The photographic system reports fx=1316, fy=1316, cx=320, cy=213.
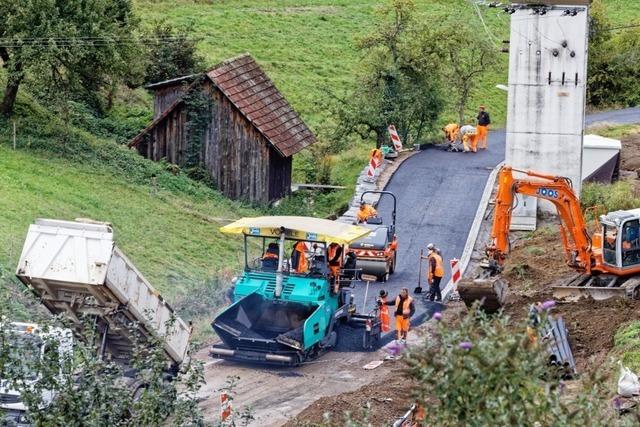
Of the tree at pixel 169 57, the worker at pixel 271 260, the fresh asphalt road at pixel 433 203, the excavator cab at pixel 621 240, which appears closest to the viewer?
the worker at pixel 271 260

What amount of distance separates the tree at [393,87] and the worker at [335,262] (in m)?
19.8

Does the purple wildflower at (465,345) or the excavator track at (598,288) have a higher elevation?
the purple wildflower at (465,345)

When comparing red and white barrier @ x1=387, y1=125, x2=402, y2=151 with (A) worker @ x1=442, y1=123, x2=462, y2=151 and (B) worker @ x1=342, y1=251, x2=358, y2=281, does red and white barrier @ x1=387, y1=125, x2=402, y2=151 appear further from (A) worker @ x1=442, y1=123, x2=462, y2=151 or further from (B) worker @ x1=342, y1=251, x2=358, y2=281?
(B) worker @ x1=342, y1=251, x2=358, y2=281

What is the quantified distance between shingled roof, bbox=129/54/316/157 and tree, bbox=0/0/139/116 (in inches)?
126

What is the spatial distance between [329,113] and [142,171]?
46.6ft

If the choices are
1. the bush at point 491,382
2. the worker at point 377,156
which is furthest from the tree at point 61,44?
the bush at point 491,382

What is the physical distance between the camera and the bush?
27.7 ft

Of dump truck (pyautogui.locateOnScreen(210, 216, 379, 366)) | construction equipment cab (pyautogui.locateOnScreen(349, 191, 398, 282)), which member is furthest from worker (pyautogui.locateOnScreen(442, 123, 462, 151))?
dump truck (pyautogui.locateOnScreen(210, 216, 379, 366))

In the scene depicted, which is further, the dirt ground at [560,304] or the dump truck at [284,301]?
the dirt ground at [560,304]

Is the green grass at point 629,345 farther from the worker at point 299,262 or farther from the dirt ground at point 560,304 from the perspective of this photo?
the worker at point 299,262

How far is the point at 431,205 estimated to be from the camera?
36719 mm

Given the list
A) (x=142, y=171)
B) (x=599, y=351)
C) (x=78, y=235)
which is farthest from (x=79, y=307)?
(x=142, y=171)

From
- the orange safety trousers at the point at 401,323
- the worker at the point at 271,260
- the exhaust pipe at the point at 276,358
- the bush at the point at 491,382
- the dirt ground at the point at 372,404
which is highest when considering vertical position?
the bush at the point at 491,382

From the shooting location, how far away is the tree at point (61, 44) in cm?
3525
